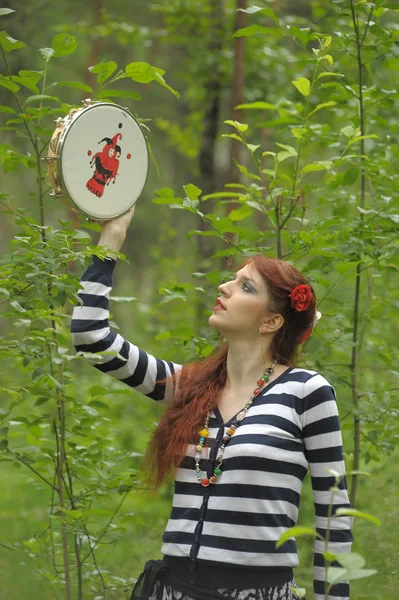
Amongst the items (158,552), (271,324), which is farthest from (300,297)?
(158,552)

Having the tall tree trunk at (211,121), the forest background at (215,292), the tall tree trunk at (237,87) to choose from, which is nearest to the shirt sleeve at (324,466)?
the forest background at (215,292)

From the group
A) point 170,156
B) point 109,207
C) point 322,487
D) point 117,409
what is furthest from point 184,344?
point 170,156

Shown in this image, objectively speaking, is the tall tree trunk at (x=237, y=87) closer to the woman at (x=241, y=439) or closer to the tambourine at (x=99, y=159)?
the tambourine at (x=99, y=159)

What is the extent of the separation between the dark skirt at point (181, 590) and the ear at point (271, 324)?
72 centimetres

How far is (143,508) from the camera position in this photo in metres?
6.21

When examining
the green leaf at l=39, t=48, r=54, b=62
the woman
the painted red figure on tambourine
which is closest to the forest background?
the green leaf at l=39, t=48, r=54, b=62

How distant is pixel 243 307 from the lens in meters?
2.57

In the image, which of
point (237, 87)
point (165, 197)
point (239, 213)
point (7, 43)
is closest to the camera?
point (7, 43)

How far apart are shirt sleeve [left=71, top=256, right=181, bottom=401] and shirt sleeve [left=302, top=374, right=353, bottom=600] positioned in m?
0.58

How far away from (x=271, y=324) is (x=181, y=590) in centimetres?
80

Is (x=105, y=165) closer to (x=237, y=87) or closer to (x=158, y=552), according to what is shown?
(x=158, y=552)

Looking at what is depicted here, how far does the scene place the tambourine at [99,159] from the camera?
249 centimetres

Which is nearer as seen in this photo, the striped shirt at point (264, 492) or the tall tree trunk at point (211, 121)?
the striped shirt at point (264, 492)

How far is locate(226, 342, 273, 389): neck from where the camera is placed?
8.45 feet
